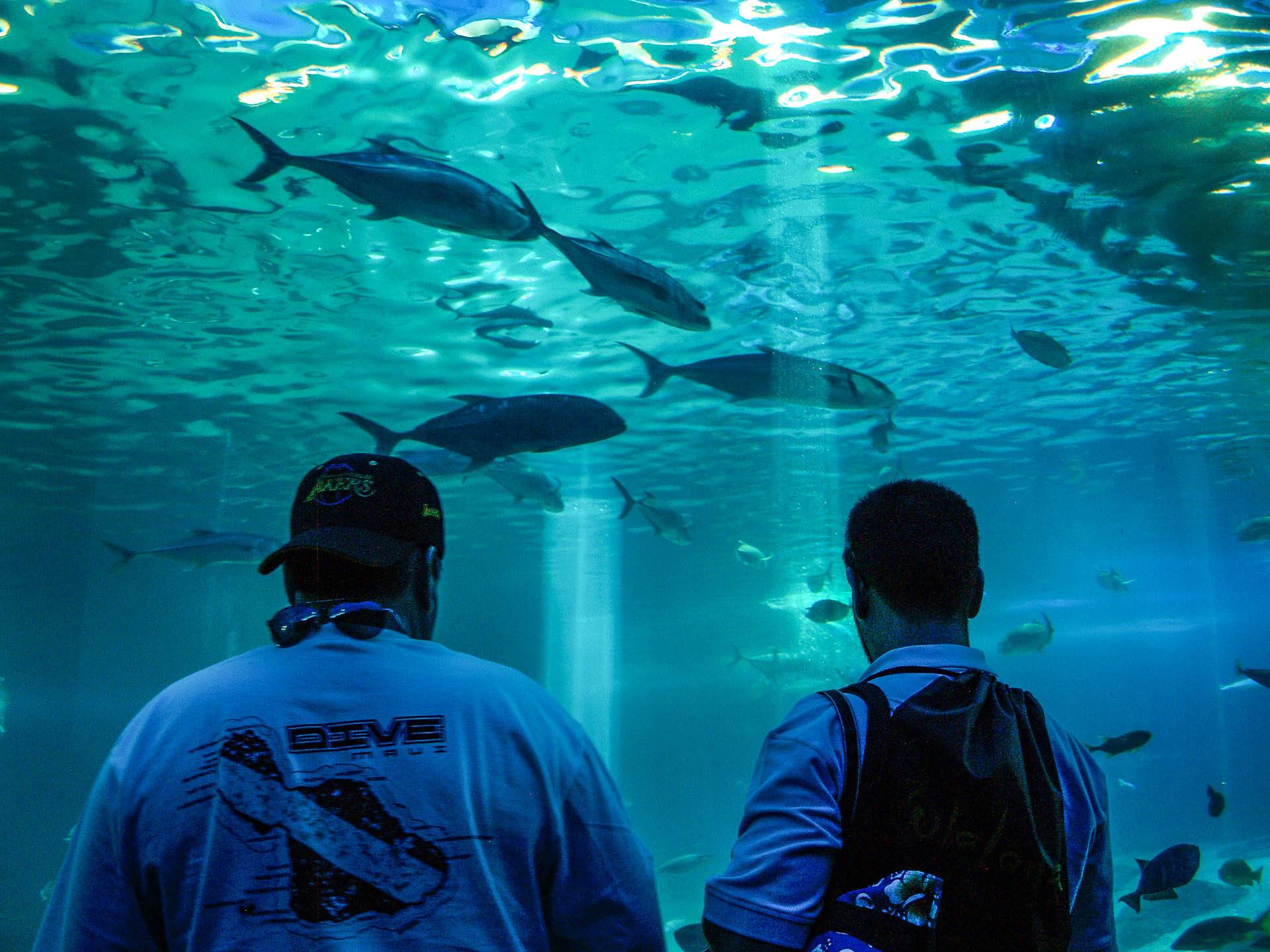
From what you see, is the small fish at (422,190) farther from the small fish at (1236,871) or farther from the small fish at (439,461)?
the small fish at (1236,871)

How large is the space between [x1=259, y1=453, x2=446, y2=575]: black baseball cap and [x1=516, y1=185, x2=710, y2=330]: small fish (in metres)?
3.16

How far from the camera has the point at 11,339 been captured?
43.3 feet

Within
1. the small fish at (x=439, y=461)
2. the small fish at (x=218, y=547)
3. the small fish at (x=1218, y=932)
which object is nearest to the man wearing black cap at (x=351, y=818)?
the small fish at (x=439, y=461)

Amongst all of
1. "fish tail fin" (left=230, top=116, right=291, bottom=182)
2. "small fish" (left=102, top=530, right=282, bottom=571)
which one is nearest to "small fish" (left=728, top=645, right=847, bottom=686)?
"small fish" (left=102, top=530, right=282, bottom=571)

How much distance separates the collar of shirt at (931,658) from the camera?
2264mm

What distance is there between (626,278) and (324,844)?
4191 millimetres

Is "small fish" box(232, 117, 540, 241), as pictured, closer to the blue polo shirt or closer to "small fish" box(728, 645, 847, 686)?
the blue polo shirt

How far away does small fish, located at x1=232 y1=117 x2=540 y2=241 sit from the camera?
497 cm

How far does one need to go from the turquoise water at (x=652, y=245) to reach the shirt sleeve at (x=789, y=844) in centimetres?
671

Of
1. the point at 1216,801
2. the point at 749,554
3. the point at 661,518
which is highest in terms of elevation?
the point at 661,518

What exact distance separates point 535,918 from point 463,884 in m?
0.23

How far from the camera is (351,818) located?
178 cm

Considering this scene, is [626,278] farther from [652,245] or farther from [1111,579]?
[1111,579]

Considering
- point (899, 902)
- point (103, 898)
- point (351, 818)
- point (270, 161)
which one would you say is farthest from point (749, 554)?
point (103, 898)
